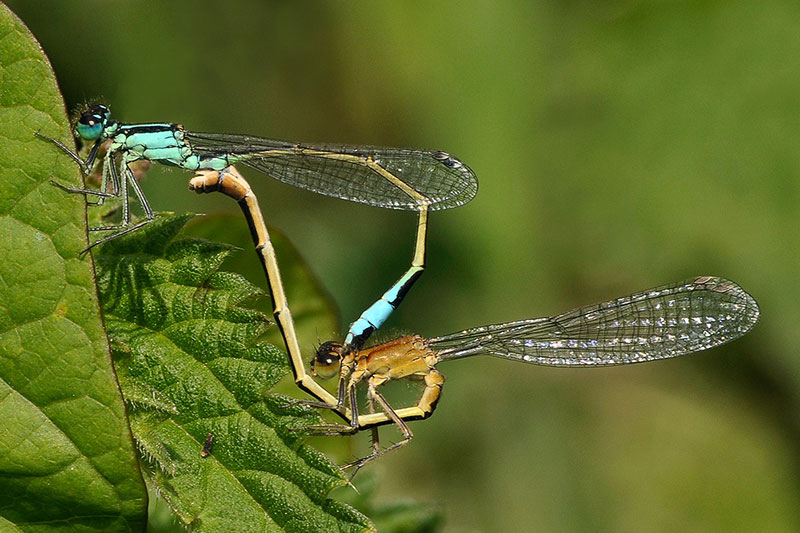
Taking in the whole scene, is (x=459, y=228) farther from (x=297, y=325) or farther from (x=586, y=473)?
(x=297, y=325)

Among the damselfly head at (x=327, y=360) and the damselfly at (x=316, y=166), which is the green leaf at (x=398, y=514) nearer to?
the damselfly head at (x=327, y=360)

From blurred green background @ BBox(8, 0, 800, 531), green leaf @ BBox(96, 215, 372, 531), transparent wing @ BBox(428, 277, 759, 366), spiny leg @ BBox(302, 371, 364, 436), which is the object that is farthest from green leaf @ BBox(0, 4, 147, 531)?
blurred green background @ BBox(8, 0, 800, 531)

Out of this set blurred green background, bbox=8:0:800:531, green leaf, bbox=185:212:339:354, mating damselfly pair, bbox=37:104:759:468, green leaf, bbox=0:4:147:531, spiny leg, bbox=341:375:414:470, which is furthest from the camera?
blurred green background, bbox=8:0:800:531

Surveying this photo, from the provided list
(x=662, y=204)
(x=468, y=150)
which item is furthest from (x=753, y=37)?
(x=468, y=150)

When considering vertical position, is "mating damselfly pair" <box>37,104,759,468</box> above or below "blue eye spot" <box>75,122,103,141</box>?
below

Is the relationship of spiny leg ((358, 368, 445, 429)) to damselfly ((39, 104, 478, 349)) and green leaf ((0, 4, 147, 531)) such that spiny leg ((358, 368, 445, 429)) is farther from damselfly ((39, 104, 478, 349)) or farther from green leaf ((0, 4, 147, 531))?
green leaf ((0, 4, 147, 531))
